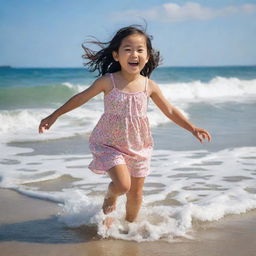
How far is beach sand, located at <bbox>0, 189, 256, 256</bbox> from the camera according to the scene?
318cm

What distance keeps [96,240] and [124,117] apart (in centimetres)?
92

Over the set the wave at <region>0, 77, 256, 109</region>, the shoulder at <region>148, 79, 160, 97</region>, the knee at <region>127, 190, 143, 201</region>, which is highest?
the wave at <region>0, 77, 256, 109</region>

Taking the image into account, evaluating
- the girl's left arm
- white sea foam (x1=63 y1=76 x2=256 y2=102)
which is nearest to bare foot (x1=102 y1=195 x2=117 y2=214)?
the girl's left arm

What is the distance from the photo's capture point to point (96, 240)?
340cm

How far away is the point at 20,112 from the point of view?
37.3 ft

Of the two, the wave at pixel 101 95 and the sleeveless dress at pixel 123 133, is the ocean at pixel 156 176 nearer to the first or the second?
the sleeveless dress at pixel 123 133

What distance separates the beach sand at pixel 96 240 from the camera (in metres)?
3.18

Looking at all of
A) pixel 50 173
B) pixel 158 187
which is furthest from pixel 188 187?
pixel 50 173

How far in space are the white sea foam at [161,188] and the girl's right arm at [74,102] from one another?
32.8 inches

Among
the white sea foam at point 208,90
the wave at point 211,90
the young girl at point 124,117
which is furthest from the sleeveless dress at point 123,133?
the wave at point 211,90

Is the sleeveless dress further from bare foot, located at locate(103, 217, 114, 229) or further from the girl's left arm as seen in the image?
bare foot, located at locate(103, 217, 114, 229)

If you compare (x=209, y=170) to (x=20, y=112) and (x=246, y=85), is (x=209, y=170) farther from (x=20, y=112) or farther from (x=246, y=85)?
(x=246, y=85)

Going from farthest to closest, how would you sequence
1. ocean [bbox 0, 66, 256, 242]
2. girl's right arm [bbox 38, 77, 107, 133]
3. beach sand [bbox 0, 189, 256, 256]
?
ocean [bbox 0, 66, 256, 242] → girl's right arm [bbox 38, 77, 107, 133] → beach sand [bbox 0, 189, 256, 256]

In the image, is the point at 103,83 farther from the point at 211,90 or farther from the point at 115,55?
the point at 211,90
